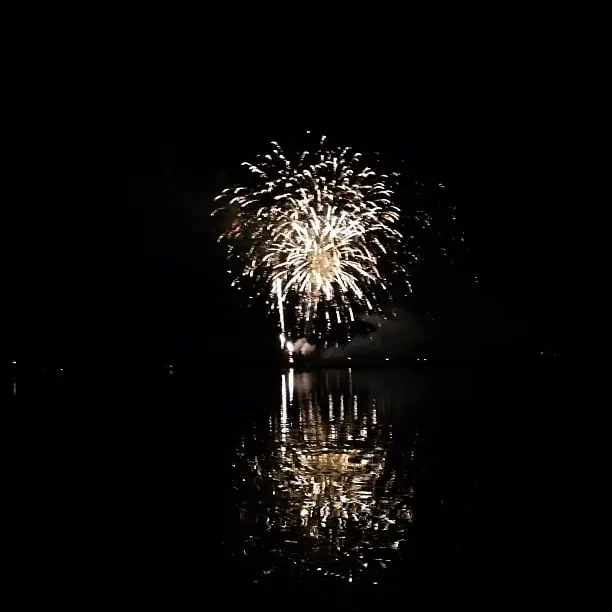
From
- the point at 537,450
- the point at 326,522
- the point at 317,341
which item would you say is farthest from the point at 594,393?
the point at 317,341

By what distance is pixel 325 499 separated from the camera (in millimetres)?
13547

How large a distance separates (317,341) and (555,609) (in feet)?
302

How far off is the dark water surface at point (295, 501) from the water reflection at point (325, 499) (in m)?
0.04

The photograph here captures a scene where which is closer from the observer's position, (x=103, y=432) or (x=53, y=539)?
(x=53, y=539)

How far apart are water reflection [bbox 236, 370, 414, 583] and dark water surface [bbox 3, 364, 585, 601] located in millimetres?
39

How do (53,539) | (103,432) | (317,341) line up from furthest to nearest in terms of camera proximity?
(317,341) → (103,432) → (53,539)

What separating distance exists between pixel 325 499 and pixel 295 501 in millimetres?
433

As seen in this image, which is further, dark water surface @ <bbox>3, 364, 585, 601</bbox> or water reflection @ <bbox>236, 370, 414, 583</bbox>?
water reflection @ <bbox>236, 370, 414, 583</bbox>

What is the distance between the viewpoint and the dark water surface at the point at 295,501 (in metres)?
9.55

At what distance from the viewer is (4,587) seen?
9.16 m

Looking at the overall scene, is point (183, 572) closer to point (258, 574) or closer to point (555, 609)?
point (258, 574)

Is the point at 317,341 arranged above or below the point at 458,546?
above

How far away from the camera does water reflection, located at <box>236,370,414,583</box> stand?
995 centimetres

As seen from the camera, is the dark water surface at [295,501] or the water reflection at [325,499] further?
the water reflection at [325,499]
